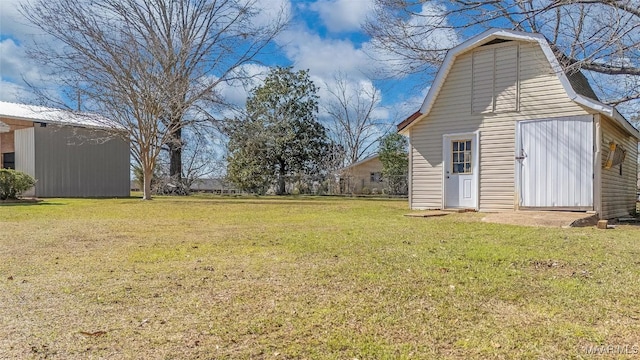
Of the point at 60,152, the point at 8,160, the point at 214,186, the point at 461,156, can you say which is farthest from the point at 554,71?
the point at 214,186

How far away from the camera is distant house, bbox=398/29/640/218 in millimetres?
9352

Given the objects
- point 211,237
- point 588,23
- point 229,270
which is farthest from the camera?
point 588,23

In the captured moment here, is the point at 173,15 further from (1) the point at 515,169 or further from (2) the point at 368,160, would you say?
(2) the point at 368,160

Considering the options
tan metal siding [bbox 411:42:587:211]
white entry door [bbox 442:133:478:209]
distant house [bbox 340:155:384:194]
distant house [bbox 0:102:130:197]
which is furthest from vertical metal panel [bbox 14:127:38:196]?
distant house [bbox 340:155:384:194]

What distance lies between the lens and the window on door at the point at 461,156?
1106cm

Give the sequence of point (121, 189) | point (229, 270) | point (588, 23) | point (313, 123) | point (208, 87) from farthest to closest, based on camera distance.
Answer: point (313, 123) < point (121, 189) < point (208, 87) < point (588, 23) < point (229, 270)

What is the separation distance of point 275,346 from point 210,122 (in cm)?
1761

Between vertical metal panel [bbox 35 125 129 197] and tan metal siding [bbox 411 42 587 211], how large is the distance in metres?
13.2

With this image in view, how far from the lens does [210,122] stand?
1894cm

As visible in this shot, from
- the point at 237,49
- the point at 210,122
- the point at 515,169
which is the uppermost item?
the point at 237,49

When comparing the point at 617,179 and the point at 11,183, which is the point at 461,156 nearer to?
the point at 617,179

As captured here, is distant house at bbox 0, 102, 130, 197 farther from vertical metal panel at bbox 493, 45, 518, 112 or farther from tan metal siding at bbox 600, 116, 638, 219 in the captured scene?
tan metal siding at bbox 600, 116, 638, 219

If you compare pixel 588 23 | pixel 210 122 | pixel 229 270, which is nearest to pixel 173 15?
pixel 210 122

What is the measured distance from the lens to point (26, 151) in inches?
757
